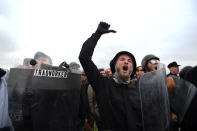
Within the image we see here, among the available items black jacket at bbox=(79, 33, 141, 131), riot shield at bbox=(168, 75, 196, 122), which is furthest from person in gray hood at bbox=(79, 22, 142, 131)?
riot shield at bbox=(168, 75, 196, 122)

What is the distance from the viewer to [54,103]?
2.52 meters

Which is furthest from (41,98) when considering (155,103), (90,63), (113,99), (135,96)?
(155,103)

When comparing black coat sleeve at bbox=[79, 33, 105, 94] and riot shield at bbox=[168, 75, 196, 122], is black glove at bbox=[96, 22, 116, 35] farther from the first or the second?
riot shield at bbox=[168, 75, 196, 122]

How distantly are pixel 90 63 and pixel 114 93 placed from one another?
0.54 m

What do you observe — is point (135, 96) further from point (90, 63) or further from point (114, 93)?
point (90, 63)

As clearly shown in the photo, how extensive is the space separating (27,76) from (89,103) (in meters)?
1.97

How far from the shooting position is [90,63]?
9.30 ft

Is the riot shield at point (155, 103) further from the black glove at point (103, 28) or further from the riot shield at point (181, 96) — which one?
the black glove at point (103, 28)

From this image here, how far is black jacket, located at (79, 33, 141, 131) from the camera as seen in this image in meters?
2.49

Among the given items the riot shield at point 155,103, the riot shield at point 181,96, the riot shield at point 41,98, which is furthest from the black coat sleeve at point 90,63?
the riot shield at point 181,96

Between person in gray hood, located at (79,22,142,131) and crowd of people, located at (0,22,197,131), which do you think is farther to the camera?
person in gray hood, located at (79,22,142,131)

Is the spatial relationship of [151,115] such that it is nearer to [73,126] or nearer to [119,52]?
[73,126]

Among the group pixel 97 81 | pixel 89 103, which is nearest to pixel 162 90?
pixel 97 81

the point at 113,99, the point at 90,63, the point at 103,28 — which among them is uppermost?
the point at 103,28
